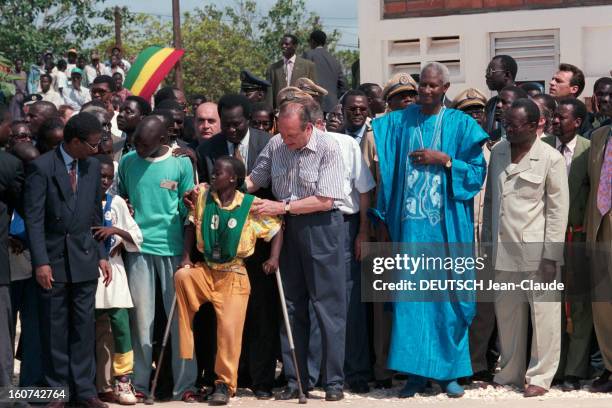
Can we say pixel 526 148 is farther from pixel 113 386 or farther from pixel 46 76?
pixel 46 76

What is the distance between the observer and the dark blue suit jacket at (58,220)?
7969 millimetres

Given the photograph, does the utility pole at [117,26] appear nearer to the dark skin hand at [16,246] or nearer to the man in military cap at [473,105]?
the man in military cap at [473,105]

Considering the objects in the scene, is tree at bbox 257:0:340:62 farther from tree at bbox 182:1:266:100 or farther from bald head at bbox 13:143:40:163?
bald head at bbox 13:143:40:163

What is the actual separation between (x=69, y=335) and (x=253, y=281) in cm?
144

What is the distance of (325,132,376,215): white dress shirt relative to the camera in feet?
28.9

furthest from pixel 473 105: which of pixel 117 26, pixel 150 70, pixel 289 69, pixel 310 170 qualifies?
pixel 117 26

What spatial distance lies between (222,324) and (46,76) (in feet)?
57.2

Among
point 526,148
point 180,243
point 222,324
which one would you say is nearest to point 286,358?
point 222,324

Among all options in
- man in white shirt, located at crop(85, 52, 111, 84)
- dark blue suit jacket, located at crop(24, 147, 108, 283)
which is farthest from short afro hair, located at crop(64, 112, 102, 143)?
man in white shirt, located at crop(85, 52, 111, 84)

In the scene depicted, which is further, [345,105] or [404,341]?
[345,105]

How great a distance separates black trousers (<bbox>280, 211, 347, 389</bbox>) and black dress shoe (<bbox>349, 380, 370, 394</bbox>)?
313 mm

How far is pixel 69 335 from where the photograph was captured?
820cm

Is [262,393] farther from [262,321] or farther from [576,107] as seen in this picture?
[576,107]

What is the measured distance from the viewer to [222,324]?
8.54 meters
